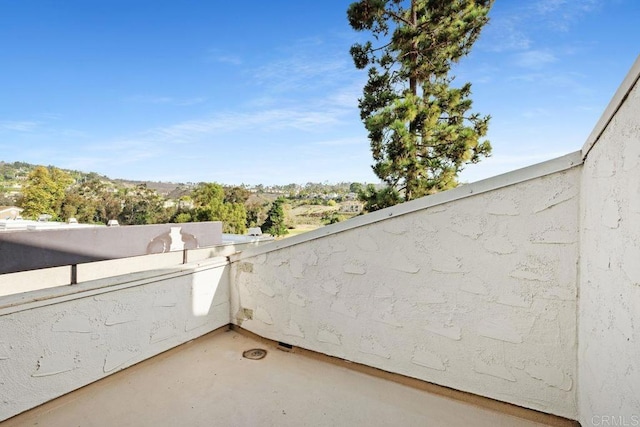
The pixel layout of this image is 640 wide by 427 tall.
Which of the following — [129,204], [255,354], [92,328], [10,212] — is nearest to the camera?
[92,328]

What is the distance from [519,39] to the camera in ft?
23.0

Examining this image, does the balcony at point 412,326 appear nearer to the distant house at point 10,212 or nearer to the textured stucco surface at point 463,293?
the textured stucco surface at point 463,293

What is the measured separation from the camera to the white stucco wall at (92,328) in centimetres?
179

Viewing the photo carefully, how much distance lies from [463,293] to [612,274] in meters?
0.88

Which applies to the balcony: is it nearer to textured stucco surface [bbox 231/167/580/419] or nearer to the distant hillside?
textured stucco surface [bbox 231/167/580/419]

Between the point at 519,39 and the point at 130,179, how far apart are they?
4405 inches

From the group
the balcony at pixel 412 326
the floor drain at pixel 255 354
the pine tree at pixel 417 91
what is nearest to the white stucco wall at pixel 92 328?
the balcony at pixel 412 326

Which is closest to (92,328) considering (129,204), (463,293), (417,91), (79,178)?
(463,293)

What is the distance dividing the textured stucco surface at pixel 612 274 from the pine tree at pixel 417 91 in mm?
6397

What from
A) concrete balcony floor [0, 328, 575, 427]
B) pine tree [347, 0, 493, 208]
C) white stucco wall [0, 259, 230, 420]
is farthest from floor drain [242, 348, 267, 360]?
pine tree [347, 0, 493, 208]

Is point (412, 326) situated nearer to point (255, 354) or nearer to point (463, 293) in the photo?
point (463, 293)

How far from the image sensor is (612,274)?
1.22 meters

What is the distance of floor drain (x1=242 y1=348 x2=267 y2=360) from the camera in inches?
107

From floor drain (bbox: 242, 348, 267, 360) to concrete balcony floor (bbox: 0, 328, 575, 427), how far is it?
97 millimetres
